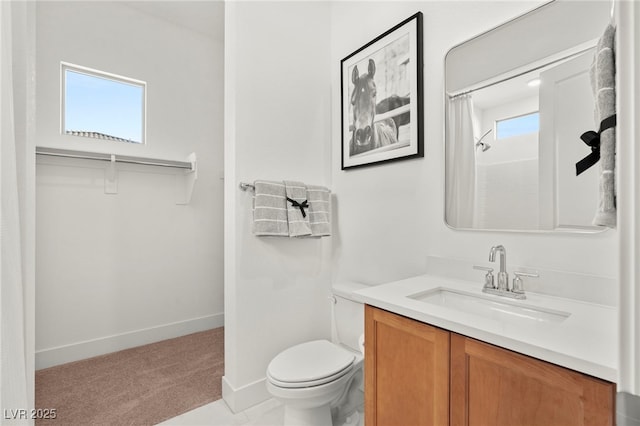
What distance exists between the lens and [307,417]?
1.43 meters

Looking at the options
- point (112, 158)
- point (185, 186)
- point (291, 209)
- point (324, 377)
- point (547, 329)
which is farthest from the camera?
point (185, 186)

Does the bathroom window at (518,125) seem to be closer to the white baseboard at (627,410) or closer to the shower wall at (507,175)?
the shower wall at (507,175)

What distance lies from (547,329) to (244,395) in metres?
1.60

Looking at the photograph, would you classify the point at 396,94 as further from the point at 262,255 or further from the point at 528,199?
the point at 262,255

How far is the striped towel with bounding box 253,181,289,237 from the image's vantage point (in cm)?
172

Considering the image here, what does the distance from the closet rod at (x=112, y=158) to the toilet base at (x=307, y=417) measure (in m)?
2.05

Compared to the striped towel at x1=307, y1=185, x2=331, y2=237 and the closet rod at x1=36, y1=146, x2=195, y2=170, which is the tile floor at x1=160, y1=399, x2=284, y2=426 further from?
the closet rod at x1=36, y1=146, x2=195, y2=170

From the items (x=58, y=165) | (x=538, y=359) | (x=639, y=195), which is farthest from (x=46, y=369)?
(x=639, y=195)

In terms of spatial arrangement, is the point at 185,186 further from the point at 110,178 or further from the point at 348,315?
the point at 348,315

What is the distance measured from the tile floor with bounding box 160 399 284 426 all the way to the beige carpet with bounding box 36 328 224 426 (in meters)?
0.06

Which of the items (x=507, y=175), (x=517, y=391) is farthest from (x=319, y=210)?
(x=517, y=391)

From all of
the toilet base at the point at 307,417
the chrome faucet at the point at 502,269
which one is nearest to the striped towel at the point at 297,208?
the toilet base at the point at 307,417

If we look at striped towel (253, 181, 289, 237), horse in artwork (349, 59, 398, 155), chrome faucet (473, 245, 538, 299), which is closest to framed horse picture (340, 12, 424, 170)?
horse in artwork (349, 59, 398, 155)

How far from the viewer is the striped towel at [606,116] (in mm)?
527
